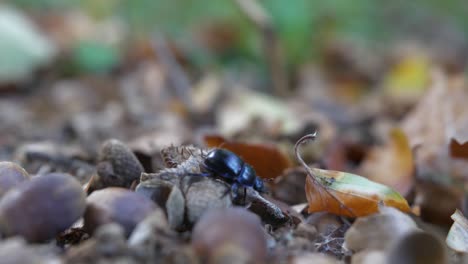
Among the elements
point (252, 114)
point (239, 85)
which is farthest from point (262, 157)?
point (239, 85)

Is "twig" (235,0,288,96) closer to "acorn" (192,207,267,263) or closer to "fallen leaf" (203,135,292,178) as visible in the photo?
"fallen leaf" (203,135,292,178)

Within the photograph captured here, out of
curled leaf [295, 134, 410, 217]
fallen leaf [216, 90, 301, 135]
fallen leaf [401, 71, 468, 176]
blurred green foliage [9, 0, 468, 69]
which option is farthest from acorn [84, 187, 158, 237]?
blurred green foliage [9, 0, 468, 69]

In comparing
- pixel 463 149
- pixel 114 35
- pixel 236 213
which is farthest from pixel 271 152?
pixel 114 35

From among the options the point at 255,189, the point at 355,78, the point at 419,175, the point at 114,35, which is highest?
the point at 114,35

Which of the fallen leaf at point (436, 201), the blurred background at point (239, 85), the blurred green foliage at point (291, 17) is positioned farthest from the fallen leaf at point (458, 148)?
the blurred green foliage at point (291, 17)

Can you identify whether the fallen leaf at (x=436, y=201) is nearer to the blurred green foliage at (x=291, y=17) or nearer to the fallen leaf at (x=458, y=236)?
the fallen leaf at (x=458, y=236)

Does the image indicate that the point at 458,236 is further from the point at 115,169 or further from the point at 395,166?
the point at 395,166

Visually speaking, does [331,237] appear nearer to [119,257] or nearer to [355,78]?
[119,257]
